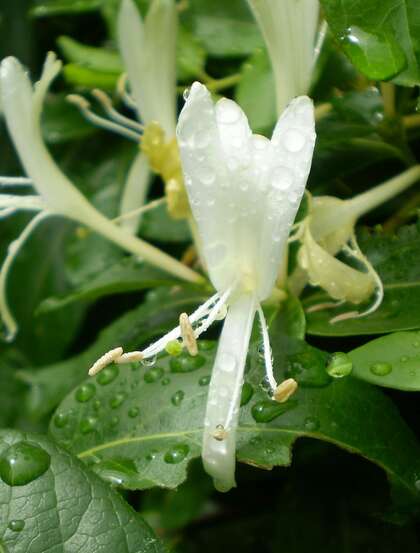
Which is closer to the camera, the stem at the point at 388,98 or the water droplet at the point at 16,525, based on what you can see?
the water droplet at the point at 16,525

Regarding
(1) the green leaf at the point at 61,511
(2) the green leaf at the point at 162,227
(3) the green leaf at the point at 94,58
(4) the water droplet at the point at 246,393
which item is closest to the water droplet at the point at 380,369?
(4) the water droplet at the point at 246,393

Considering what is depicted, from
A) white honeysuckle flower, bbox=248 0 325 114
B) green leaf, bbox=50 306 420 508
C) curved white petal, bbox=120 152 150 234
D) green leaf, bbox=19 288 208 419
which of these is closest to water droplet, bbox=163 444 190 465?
green leaf, bbox=50 306 420 508

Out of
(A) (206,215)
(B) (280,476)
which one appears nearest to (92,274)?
(B) (280,476)

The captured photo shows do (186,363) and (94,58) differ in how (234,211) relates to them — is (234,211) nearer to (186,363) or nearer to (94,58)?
(186,363)

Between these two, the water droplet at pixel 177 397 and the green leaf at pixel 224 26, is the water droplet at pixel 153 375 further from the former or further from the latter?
the green leaf at pixel 224 26

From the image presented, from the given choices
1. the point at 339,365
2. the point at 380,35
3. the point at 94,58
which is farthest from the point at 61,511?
the point at 94,58

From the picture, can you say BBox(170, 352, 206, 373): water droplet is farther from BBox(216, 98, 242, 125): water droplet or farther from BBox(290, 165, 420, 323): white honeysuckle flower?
BBox(216, 98, 242, 125): water droplet
